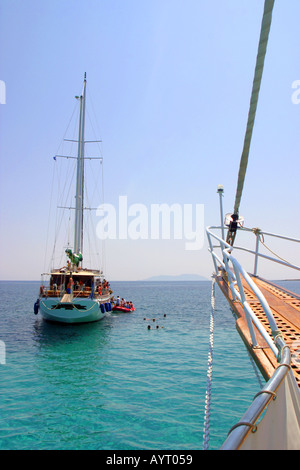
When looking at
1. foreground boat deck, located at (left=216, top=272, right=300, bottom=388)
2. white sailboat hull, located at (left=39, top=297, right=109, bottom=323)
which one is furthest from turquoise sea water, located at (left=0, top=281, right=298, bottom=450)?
foreground boat deck, located at (left=216, top=272, right=300, bottom=388)

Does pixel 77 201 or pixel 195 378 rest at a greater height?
pixel 77 201

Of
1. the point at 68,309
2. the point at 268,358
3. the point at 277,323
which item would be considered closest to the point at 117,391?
the point at 277,323

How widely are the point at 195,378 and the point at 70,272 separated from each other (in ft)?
56.9

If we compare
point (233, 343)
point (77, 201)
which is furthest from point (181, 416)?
point (77, 201)

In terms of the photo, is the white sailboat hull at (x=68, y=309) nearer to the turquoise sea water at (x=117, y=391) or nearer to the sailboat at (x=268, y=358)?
the turquoise sea water at (x=117, y=391)

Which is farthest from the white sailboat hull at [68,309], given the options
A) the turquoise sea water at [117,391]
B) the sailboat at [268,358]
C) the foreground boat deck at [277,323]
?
the sailboat at [268,358]

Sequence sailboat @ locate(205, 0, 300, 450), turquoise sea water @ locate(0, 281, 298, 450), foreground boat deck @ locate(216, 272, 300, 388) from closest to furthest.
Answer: sailboat @ locate(205, 0, 300, 450) < foreground boat deck @ locate(216, 272, 300, 388) < turquoise sea water @ locate(0, 281, 298, 450)

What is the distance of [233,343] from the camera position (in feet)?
67.1

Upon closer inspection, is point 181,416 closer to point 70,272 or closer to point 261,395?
point 261,395

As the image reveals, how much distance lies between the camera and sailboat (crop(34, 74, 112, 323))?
1010 inches

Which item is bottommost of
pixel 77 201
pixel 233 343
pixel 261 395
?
pixel 233 343

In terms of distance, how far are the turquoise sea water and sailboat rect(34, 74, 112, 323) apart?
361 cm

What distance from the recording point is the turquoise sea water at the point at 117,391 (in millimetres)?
8391

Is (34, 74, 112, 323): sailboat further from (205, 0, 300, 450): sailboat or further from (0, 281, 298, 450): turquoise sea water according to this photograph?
(205, 0, 300, 450): sailboat
